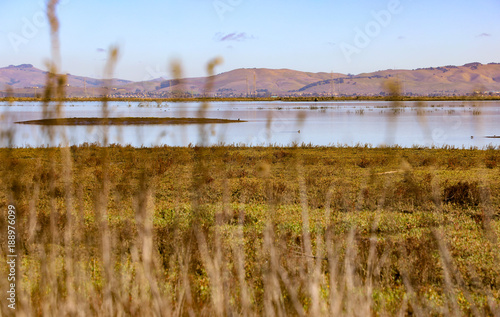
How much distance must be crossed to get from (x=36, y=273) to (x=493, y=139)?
28597 mm

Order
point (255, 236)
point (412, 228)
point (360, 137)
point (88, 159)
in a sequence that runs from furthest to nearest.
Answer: point (360, 137) < point (88, 159) < point (412, 228) < point (255, 236)

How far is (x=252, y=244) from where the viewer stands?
655cm

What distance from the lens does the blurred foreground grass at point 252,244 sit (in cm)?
381

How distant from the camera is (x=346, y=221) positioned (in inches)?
311

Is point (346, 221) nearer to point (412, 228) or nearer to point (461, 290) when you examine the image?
point (412, 228)

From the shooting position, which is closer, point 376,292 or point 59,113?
point 59,113

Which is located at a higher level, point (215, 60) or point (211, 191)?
point (215, 60)

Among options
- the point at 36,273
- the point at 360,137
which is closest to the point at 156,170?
the point at 36,273

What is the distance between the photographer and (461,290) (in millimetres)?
5172

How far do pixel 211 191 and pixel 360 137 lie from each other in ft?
75.6

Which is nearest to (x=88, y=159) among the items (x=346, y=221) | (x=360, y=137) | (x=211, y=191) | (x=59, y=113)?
(x=211, y=191)

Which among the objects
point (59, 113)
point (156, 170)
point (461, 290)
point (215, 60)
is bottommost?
point (461, 290)

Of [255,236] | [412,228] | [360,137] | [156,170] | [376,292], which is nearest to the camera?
[376,292]

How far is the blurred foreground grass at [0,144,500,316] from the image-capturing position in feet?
12.5
